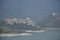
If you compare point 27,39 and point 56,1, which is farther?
point 56,1

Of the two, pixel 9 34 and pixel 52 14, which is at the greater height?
pixel 52 14

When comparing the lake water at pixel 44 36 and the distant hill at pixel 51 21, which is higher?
the distant hill at pixel 51 21

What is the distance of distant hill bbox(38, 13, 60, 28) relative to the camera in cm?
221

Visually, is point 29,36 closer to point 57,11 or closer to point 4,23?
point 4,23

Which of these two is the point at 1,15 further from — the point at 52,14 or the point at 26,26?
the point at 52,14

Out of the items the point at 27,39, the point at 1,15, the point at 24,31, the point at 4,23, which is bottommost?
the point at 27,39

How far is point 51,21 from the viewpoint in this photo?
2.22 metres

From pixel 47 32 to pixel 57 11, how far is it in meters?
0.41

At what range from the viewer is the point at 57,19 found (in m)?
2.24

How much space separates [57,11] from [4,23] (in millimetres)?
926

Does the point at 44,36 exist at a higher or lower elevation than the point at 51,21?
lower

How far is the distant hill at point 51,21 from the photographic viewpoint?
221 centimetres

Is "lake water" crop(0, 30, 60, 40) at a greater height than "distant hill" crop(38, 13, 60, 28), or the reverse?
"distant hill" crop(38, 13, 60, 28)

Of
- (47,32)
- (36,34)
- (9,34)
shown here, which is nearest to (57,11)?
(47,32)
